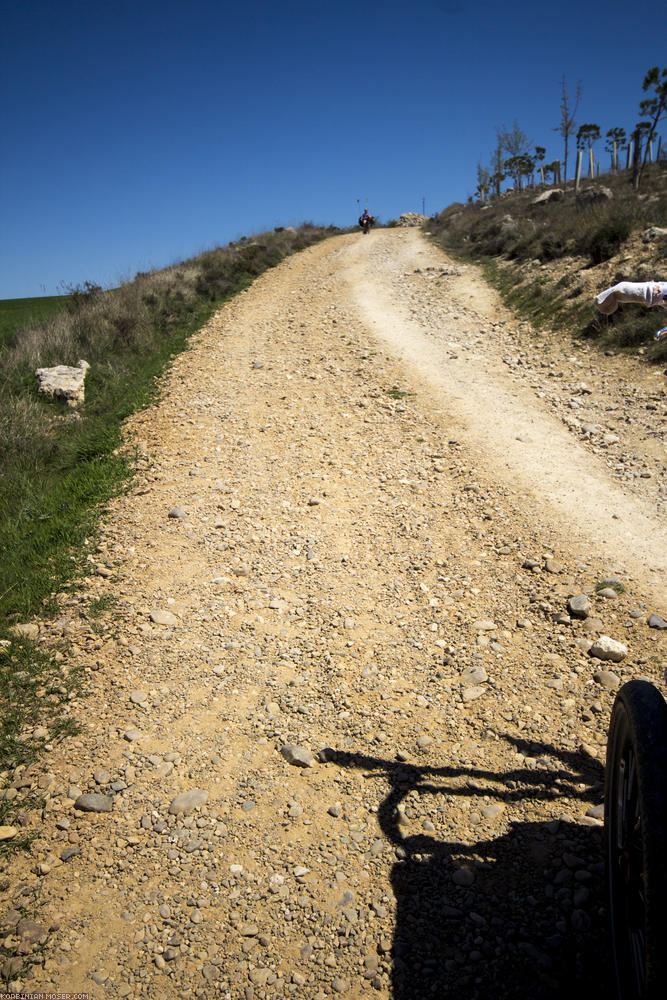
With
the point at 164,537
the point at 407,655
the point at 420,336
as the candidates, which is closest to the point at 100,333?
the point at 420,336

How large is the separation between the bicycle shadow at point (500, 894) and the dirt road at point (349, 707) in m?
0.01

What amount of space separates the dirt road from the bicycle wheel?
43 centimetres

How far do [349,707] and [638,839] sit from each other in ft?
7.04

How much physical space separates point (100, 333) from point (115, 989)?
12.3 meters

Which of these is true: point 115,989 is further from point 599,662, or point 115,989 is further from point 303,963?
point 599,662

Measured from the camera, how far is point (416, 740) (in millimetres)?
3678

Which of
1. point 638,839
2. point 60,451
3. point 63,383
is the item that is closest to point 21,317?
point 63,383

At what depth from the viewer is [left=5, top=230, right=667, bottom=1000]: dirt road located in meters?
2.64

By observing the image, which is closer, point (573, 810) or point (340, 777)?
point (573, 810)

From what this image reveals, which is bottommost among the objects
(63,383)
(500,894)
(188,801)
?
(500,894)

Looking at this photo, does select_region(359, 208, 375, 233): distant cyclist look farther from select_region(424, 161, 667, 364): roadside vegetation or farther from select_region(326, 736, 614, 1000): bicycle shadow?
select_region(326, 736, 614, 1000): bicycle shadow

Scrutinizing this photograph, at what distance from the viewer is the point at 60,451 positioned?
794 cm

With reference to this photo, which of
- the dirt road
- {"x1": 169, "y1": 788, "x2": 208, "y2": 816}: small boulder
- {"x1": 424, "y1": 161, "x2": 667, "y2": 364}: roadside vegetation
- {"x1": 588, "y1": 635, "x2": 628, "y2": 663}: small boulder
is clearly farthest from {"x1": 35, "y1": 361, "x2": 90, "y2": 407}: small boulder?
{"x1": 424, "y1": 161, "x2": 667, "y2": 364}: roadside vegetation

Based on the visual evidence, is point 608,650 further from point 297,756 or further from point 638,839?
point 297,756
